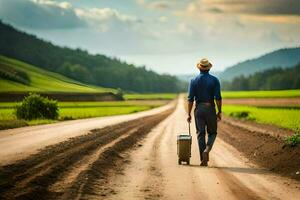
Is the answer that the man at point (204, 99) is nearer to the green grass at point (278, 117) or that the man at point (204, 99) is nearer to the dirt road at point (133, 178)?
the dirt road at point (133, 178)

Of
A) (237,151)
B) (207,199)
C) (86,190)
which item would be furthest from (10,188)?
(237,151)

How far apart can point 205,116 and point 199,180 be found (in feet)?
11.4

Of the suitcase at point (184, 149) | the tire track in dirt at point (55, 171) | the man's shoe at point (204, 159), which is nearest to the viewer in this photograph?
the tire track in dirt at point (55, 171)

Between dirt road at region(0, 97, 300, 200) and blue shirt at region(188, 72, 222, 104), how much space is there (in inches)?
72.7

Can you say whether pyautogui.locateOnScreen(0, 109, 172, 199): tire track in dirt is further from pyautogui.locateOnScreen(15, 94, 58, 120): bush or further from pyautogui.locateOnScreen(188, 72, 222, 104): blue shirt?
pyautogui.locateOnScreen(15, 94, 58, 120): bush

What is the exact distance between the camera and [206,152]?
14859 mm

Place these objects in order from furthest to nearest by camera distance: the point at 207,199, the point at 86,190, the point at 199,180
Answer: the point at 199,180 < the point at 86,190 < the point at 207,199

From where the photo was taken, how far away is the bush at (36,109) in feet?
148

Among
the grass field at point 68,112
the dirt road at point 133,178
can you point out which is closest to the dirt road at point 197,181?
the dirt road at point 133,178

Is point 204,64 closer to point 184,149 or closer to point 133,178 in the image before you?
point 184,149

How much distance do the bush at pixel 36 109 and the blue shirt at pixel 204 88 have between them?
31.3 metres

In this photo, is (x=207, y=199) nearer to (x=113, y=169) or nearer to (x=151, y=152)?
(x=113, y=169)

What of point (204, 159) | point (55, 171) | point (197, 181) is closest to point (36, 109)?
point (204, 159)

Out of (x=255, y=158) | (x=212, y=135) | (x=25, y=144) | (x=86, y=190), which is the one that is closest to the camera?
(x=86, y=190)
